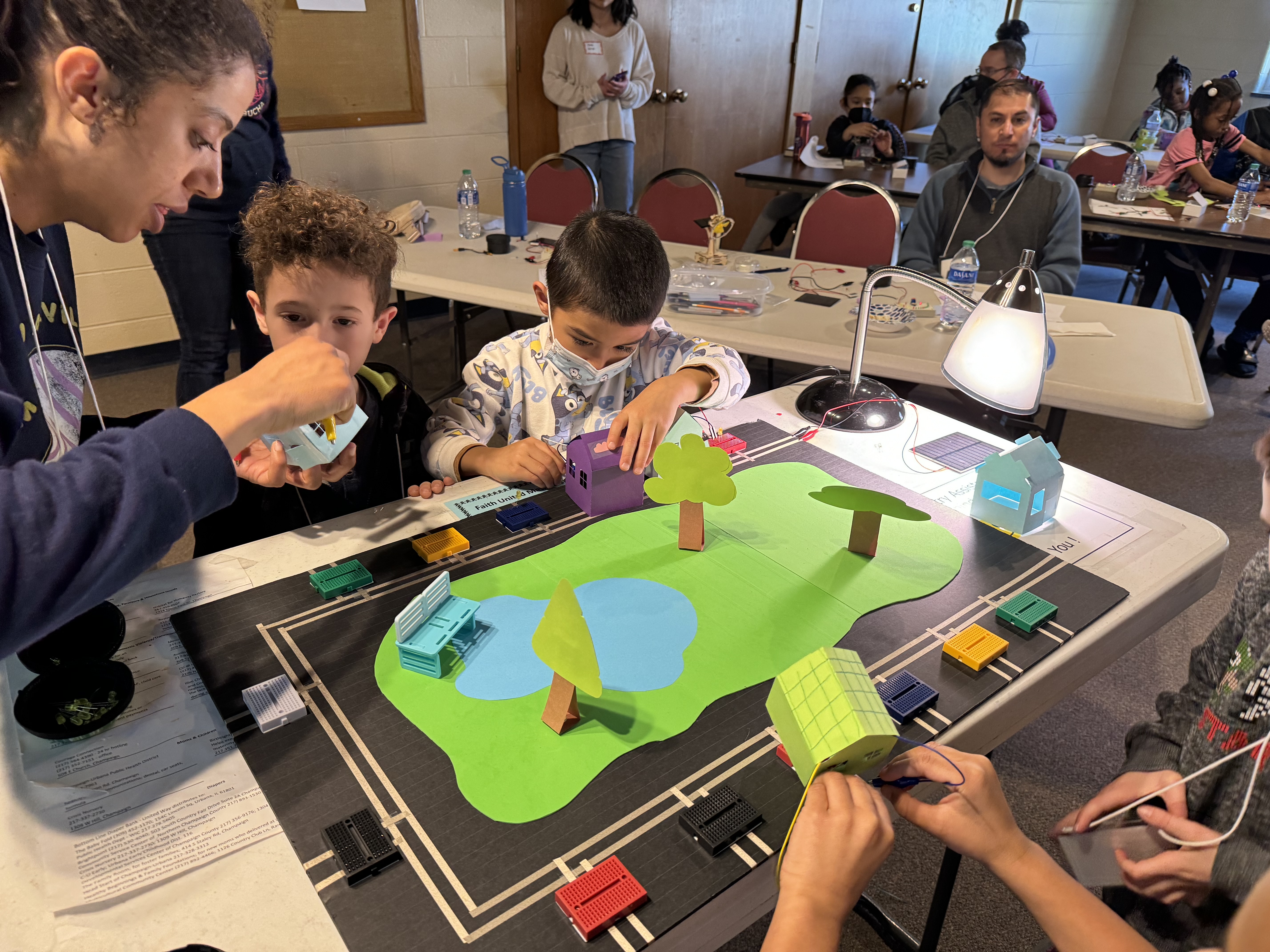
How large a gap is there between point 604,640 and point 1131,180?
14.9 ft

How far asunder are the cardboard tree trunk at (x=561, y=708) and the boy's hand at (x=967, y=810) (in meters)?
0.34

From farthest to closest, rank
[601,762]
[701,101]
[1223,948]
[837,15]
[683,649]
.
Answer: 1. [837,15]
2. [701,101]
3. [683,649]
4. [601,762]
5. [1223,948]

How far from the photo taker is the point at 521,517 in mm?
1277

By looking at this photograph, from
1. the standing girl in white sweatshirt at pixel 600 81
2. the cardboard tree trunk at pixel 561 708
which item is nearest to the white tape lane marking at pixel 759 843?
the cardboard tree trunk at pixel 561 708

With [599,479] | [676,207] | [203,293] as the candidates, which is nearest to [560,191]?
[676,207]

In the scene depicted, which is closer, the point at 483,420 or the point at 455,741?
the point at 455,741

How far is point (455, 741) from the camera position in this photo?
864mm

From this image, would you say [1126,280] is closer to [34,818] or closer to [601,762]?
[601,762]

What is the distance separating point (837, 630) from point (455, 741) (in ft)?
1.63

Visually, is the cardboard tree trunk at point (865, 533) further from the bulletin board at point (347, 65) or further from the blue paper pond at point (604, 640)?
the bulletin board at point (347, 65)

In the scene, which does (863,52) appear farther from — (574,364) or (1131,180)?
(574,364)

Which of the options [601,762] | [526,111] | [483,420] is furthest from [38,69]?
[526,111]

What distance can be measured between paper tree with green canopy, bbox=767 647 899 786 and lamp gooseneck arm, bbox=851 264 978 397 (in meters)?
0.68

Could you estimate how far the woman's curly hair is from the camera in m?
1.41
